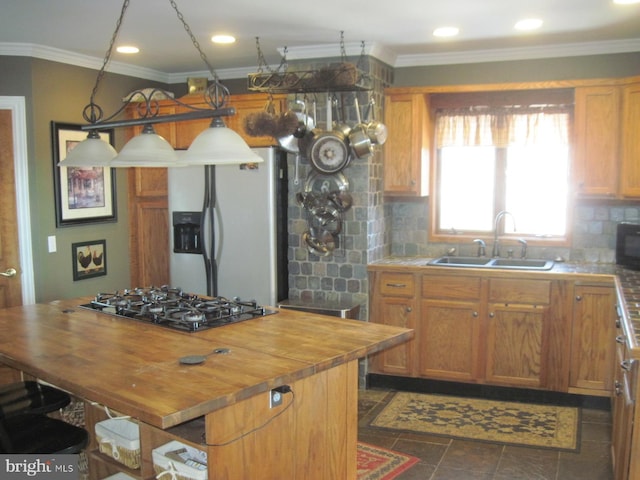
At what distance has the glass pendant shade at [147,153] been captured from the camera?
286cm

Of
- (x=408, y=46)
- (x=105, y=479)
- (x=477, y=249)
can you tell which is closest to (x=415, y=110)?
(x=408, y=46)

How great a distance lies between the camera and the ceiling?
346 cm

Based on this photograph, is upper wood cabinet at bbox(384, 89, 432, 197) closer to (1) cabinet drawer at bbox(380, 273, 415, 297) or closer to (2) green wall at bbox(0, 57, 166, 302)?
(1) cabinet drawer at bbox(380, 273, 415, 297)

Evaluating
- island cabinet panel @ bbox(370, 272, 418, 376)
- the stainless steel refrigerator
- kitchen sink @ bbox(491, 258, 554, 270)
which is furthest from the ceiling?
island cabinet panel @ bbox(370, 272, 418, 376)

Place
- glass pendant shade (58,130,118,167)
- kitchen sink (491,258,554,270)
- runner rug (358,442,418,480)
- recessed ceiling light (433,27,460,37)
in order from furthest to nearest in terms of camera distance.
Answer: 1. kitchen sink (491,258,554,270)
2. recessed ceiling light (433,27,460,37)
3. runner rug (358,442,418,480)
4. glass pendant shade (58,130,118,167)

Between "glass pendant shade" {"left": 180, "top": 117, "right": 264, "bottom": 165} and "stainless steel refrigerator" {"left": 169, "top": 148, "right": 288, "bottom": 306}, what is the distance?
1.67 meters

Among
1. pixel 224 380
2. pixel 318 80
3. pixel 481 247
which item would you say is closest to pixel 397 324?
pixel 481 247

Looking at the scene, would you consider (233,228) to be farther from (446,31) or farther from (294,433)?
(294,433)

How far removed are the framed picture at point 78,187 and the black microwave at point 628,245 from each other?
3777mm

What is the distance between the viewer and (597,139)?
4.32 m

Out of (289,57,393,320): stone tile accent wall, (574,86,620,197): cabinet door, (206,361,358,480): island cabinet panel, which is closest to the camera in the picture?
(206,361,358,480): island cabinet panel

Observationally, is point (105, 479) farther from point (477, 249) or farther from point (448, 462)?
point (477, 249)

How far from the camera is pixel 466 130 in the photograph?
4.91 metres

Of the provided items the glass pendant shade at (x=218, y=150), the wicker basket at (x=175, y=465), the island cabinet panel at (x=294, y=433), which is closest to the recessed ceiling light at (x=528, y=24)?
the glass pendant shade at (x=218, y=150)
